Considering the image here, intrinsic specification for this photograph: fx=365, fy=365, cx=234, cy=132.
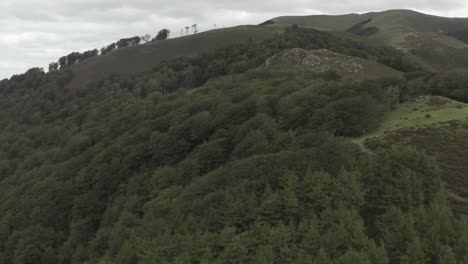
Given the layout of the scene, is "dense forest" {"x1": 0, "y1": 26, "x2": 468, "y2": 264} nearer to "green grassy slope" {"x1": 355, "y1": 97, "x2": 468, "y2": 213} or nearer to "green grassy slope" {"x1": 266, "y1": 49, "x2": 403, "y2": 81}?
"green grassy slope" {"x1": 355, "y1": 97, "x2": 468, "y2": 213}

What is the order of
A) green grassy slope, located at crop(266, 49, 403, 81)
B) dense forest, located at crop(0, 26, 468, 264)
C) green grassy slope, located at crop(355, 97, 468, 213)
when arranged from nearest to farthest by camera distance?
dense forest, located at crop(0, 26, 468, 264) < green grassy slope, located at crop(355, 97, 468, 213) < green grassy slope, located at crop(266, 49, 403, 81)

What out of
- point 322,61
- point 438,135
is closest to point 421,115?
point 438,135

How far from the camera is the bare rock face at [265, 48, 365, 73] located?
12643cm

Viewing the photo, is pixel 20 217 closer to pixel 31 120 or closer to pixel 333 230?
pixel 333 230

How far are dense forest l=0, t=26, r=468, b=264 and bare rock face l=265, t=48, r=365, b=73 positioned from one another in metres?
23.9

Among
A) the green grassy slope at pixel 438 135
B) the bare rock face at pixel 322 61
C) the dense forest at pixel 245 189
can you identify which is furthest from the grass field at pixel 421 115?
the bare rock face at pixel 322 61

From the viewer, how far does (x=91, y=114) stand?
146 metres

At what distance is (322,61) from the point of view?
134125 millimetres

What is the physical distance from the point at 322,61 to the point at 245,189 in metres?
98.6

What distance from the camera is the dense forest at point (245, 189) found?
1426 inches

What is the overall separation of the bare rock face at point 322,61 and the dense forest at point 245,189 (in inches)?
943

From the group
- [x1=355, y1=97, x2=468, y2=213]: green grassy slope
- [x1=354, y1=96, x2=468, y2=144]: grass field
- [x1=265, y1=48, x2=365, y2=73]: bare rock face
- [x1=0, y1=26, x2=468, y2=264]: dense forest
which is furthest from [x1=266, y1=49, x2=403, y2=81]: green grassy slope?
[x1=355, y1=97, x2=468, y2=213]: green grassy slope

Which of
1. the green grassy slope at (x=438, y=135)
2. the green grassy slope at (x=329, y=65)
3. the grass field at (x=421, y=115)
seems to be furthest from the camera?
the green grassy slope at (x=329, y=65)

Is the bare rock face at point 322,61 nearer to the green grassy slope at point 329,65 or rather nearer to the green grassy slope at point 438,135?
the green grassy slope at point 329,65
